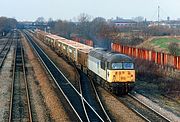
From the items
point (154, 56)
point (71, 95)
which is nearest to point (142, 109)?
point (71, 95)

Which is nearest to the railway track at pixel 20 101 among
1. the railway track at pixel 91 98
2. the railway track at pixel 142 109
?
the railway track at pixel 91 98

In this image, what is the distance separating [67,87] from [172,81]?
775cm

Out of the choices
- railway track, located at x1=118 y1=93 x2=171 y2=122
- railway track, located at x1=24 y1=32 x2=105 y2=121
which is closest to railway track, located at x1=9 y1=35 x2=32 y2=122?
railway track, located at x1=24 y1=32 x2=105 y2=121

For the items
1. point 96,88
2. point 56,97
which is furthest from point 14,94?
point 96,88

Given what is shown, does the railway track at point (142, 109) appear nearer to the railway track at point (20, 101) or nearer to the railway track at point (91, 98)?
the railway track at point (91, 98)

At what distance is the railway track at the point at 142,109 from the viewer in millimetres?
18734

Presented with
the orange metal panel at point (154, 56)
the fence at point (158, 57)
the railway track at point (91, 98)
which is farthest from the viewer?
the orange metal panel at point (154, 56)

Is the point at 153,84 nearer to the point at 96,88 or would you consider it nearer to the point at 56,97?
the point at 96,88

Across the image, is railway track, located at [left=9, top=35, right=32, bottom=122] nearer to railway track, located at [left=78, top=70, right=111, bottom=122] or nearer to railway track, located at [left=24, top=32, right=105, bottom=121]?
railway track, located at [left=24, top=32, right=105, bottom=121]

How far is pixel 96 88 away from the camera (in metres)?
27.3

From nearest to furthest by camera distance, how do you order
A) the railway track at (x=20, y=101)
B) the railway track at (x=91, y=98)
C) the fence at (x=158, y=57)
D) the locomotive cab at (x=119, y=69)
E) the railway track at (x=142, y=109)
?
the railway track at (x=142, y=109) → the railway track at (x=91, y=98) → the railway track at (x=20, y=101) → the locomotive cab at (x=119, y=69) → the fence at (x=158, y=57)

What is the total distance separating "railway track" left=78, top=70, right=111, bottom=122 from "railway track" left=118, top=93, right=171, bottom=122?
162cm

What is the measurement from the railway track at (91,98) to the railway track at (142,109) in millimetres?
1619

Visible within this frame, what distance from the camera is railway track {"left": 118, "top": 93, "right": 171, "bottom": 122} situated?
61.5 ft
